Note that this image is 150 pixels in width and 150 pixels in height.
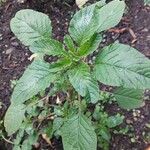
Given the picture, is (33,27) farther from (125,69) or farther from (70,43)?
(125,69)

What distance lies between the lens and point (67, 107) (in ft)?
5.96

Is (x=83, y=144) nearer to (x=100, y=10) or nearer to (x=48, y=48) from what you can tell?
(x=48, y=48)

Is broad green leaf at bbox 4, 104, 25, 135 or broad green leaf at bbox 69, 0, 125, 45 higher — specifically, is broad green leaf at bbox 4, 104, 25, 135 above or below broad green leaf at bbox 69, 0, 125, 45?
below

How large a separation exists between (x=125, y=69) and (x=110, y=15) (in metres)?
0.27

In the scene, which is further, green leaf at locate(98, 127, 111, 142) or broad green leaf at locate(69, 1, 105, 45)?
green leaf at locate(98, 127, 111, 142)

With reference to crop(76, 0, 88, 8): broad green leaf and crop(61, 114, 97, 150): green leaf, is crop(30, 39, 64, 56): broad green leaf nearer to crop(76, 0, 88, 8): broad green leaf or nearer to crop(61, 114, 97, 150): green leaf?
crop(61, 114, 97, 150): green leaf

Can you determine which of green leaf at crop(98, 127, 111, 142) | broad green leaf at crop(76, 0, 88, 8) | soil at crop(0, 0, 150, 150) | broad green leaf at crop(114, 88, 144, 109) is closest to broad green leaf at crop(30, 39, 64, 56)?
broad green leaf at crop(114, 88, 144, 109)

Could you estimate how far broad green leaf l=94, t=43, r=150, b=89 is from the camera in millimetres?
1376

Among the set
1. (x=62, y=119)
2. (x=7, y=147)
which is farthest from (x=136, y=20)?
(x=7, y=147)

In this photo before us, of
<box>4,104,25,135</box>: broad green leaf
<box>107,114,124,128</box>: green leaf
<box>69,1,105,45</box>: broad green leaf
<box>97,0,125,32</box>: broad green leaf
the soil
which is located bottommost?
<box>107,114,124,128</box>: green leaf

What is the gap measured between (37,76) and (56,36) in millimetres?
1121

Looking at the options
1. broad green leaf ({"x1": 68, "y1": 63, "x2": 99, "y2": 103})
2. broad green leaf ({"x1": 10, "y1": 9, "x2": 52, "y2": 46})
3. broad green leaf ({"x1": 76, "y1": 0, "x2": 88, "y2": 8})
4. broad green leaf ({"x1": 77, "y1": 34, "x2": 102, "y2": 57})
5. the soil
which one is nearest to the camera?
broad green leaf ({"x1": 68, "y1": 63, "x2": 99, "y2": 103})

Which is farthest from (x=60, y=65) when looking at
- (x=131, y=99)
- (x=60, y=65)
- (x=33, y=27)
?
(x=131, y=99)

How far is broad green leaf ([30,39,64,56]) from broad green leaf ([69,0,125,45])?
8 cm
